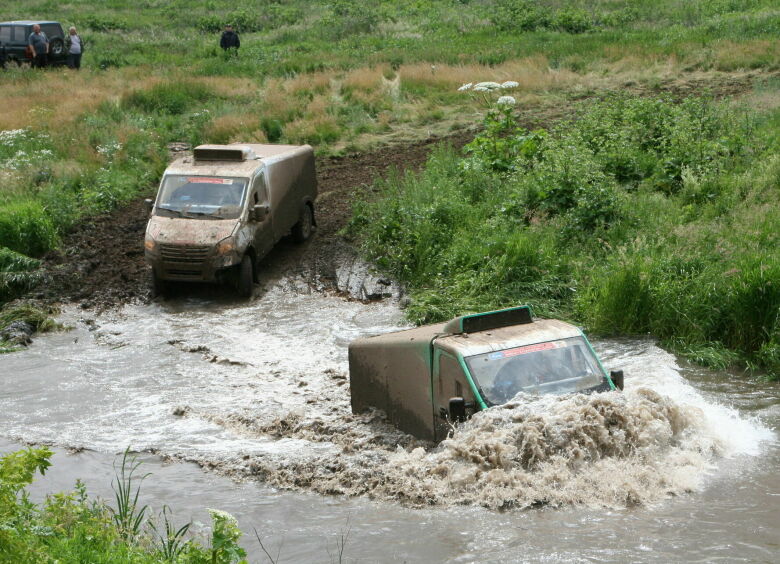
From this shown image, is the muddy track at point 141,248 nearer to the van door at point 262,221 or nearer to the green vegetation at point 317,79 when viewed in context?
the green vegetation at point 317,79

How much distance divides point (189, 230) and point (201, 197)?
30.1 inches

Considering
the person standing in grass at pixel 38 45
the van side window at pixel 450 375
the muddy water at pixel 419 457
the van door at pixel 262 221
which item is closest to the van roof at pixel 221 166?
the van door at pixel 262 221

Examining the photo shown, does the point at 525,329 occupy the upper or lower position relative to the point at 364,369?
upper

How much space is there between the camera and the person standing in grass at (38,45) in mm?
32500

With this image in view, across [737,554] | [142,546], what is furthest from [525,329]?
[142,546]

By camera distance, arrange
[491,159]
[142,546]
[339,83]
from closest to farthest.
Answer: [142,546]
[491,159]
[339,83]

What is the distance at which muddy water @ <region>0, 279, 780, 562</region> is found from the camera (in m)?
7.59

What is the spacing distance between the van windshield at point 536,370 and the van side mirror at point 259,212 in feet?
24.5

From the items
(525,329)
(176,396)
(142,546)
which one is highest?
(525,329)

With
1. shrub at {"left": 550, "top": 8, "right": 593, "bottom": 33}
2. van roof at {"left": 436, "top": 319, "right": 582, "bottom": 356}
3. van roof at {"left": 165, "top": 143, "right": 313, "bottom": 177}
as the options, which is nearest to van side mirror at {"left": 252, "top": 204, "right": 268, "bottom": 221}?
van roof at {"left": 165, "top": 143, "right": 313, "bottom": 177}

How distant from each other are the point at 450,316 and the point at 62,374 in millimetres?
5146

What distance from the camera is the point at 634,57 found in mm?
29203

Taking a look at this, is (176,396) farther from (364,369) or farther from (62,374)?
(364,369)

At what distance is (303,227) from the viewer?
1777 centimetres
